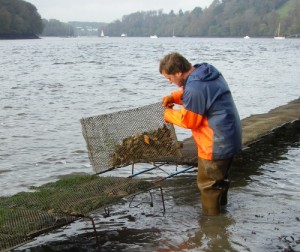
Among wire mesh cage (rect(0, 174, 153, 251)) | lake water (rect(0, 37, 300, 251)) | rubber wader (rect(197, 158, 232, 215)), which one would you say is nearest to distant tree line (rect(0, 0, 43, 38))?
lake water (rect(0, 37, 300, 251))

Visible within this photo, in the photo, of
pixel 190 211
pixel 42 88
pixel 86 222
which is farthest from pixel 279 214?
pixel 42 88

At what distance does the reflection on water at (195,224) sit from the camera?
21.0ft

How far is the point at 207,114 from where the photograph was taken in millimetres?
6266

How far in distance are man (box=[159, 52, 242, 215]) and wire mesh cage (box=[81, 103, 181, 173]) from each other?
121 centimetres

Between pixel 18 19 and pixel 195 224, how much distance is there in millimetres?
145331

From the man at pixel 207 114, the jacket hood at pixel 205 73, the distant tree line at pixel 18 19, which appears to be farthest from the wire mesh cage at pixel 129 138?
the distant tree line at pixel 18 19

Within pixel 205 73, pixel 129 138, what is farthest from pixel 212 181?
pixel 129 138

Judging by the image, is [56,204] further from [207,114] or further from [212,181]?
[207,114]

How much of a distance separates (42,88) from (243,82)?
40.0 ft

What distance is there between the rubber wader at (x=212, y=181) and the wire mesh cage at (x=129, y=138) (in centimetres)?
110

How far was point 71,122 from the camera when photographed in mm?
17688

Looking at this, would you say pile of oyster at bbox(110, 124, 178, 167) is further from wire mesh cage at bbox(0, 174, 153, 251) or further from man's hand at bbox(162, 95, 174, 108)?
man's hand at bbox(162, 95, 174, 108)

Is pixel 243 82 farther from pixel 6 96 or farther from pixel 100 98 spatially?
pixel 6 96

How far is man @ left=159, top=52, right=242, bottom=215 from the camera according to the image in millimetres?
6129
